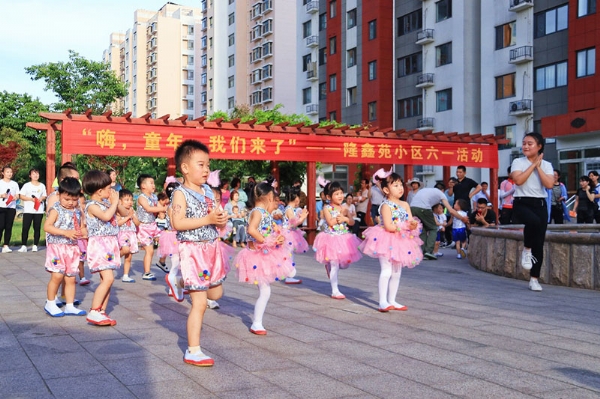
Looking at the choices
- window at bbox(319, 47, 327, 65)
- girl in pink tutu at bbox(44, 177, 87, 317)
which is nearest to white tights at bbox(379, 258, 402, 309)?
girl in pink tutu at bbox(44, 177, 87, 317)

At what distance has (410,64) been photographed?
41469mm

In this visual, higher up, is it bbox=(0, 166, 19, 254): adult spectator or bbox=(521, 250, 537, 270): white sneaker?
bbox=(0, 166, 19, 254): adult spectator

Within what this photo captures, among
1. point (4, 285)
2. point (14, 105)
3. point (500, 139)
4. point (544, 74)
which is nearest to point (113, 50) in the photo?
point (14, 105)

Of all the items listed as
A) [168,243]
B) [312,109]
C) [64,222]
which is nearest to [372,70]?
[312,109]

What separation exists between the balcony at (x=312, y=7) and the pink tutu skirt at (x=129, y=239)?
43.0m

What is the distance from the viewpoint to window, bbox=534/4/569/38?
3120 cm

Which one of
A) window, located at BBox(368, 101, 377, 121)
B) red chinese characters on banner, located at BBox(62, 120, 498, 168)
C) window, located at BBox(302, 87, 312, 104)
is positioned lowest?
red chinese characters on banner, located at BBox(62, 120, 498, 168)

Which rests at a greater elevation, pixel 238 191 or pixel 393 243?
pixel 238 191

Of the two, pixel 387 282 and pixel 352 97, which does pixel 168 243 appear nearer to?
pixel 387 282

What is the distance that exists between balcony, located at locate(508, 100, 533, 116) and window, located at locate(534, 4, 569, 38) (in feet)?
11.4

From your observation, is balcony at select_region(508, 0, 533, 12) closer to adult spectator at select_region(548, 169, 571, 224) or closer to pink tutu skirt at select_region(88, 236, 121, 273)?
adult spectator at select_region(548, 169, 571, 224)

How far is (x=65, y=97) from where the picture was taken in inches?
2014

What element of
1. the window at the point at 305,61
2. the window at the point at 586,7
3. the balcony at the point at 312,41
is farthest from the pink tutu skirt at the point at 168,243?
the window at the point at 305,61

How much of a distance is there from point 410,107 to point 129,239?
1336 inches
